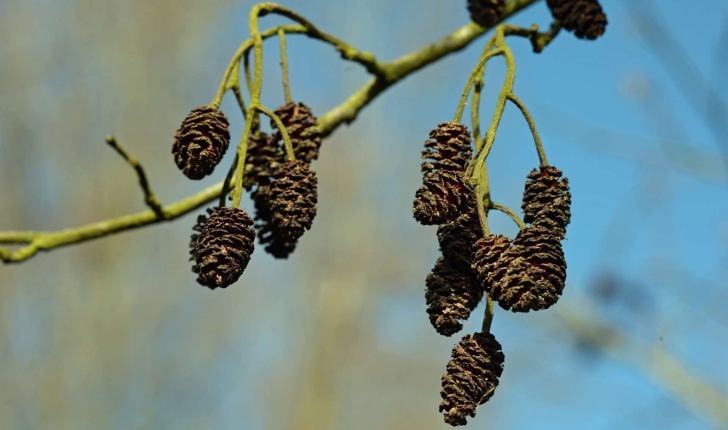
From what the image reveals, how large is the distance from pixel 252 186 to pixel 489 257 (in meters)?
0.78

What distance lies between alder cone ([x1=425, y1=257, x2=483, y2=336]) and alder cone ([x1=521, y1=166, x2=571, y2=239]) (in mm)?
150

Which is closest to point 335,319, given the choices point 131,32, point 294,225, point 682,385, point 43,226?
point 43,226

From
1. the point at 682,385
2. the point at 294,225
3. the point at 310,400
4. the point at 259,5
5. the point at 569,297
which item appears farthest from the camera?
the point at 310,400

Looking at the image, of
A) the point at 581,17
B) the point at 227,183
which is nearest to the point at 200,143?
the point at 227,183

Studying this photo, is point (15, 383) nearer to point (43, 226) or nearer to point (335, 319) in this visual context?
point (43, 226)

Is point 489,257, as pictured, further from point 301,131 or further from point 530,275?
point 301,131

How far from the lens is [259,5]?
1.94m

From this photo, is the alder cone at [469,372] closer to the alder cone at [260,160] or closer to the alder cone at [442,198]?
the alder cone at [442,198]

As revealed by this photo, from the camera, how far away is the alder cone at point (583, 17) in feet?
7.53

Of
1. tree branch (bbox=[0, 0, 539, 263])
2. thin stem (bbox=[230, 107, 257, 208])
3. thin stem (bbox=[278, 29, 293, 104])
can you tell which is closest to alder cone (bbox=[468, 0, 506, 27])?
tree branch (bbox=[0, 0, 539, 263])

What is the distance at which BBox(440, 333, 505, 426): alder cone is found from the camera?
129cm

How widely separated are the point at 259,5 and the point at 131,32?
521 inches

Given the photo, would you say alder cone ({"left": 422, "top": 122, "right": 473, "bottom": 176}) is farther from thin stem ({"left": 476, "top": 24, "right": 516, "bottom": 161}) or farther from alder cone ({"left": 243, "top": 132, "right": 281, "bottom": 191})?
alder cone ({"left": 243, "top": 132, "right": 281, "bottom": 191})

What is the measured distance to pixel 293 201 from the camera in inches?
61.9
